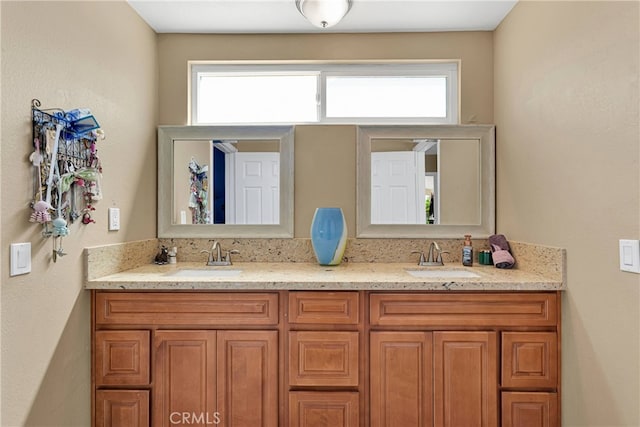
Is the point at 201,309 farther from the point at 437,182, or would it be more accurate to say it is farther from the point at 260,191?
the point at 437,182

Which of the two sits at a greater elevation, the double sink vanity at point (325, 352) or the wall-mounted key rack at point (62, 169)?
the wall-mounted key rack at point (62, 169)

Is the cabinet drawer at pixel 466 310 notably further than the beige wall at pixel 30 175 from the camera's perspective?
Yes

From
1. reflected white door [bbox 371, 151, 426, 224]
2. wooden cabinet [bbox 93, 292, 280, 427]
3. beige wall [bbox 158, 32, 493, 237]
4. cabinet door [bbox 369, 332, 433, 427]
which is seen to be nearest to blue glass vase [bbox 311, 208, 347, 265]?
beige wall [bbox 158, 32, 493, 237]

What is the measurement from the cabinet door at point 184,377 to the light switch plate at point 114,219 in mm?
605

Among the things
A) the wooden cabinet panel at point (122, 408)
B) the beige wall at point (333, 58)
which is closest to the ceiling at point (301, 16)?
the beige wall at point (333, 58)

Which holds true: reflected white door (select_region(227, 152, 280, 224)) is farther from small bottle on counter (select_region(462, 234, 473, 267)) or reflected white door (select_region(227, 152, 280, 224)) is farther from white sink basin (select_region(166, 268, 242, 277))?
small bottle on counter (select_region(462, 234, 473, 267))

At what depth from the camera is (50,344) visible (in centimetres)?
145

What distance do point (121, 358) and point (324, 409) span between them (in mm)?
969

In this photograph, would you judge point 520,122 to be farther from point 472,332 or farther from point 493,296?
point 472,332

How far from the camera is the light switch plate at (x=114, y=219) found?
6.09ft

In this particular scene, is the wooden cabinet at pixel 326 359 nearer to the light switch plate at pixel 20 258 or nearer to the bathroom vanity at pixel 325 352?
the bathroom vanity at pixel 325 352

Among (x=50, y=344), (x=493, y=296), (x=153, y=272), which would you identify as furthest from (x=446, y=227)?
(x=50, y=344)

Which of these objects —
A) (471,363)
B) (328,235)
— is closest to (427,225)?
(328,235)

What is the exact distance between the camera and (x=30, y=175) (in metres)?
1.34
